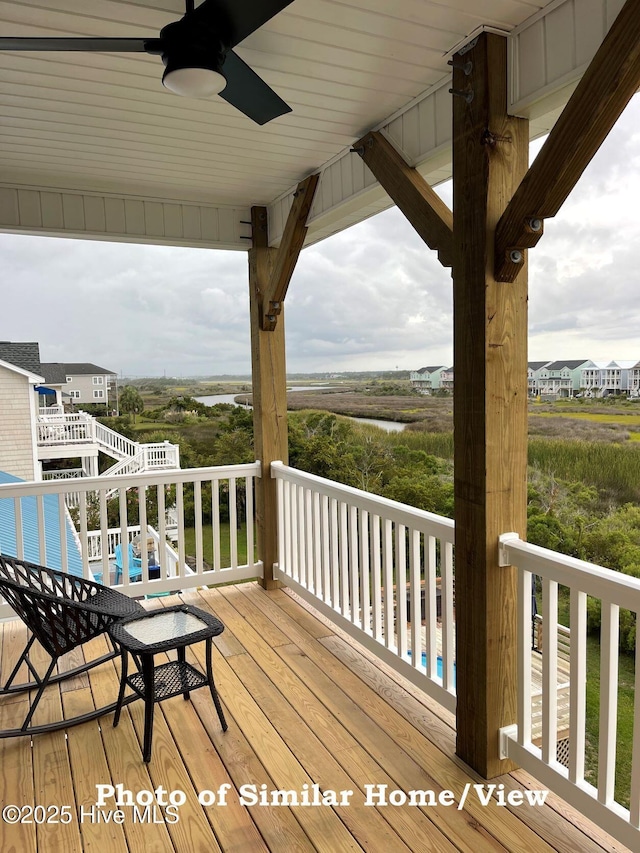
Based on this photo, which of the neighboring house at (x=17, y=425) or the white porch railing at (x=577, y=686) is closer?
the white porch railing at (x=577, y=686)

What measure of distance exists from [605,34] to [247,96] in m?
1.11

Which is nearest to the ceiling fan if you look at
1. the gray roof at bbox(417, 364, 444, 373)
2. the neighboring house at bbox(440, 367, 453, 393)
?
the neighboring house at bbox(440, 367, 453, 393)

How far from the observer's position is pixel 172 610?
273 centimetres

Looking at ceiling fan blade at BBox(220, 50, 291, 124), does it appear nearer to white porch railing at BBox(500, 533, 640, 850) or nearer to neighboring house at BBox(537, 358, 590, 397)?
neighboring house at BBox(537, 358, 590, 397)

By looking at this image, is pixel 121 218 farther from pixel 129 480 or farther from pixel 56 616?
pixel 56 616

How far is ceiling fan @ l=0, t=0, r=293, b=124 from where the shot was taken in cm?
149

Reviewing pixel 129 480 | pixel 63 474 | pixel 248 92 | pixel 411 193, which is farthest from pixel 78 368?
pixel 248 92

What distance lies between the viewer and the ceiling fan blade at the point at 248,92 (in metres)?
1.71

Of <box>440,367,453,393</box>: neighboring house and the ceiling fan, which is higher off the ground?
the ceiling fan

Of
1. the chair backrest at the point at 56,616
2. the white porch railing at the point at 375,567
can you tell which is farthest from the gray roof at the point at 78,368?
the chair backrest at the point at 56,616

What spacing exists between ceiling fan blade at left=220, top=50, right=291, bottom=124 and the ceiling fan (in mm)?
11

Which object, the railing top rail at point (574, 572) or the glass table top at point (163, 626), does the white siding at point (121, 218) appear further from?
the railing top rail at point (574, 572)

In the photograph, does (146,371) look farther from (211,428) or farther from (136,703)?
(136,703)

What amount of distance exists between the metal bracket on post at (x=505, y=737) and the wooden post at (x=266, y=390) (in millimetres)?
2419
